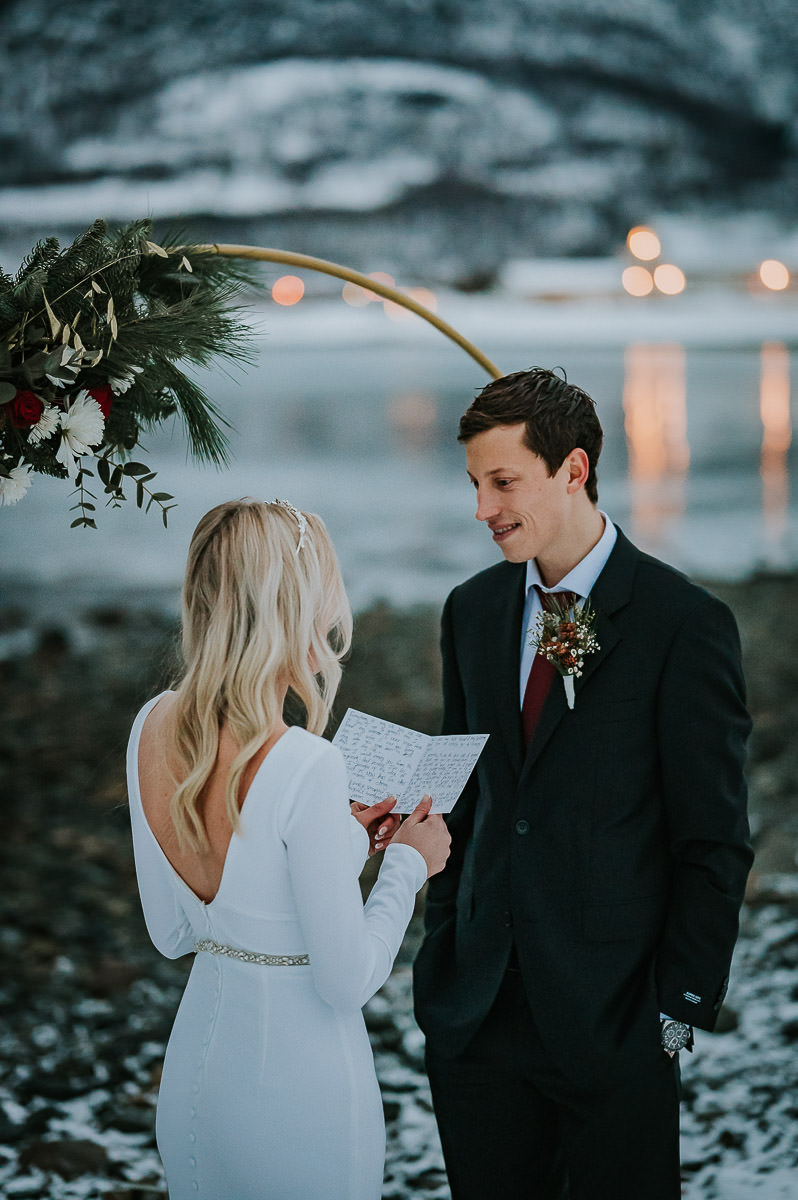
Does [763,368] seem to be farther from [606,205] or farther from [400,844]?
[400,844]

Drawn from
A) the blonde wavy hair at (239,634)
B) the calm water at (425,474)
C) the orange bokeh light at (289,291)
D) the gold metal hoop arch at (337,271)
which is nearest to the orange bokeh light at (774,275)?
the calm water at (425,474)

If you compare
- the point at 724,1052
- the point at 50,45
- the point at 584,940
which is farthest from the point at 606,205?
the point at 584,940

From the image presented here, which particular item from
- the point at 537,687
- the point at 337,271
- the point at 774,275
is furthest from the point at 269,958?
the point at 774,275

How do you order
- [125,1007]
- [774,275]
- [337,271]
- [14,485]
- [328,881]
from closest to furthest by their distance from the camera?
[328,881], [14,485], [337,271], [125,1007], [774,275]

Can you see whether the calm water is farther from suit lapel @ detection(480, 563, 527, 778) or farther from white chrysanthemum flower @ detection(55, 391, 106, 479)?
white chrysanthemum flower @ detection(55, 391, 106, 479)

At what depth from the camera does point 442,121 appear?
2114cm

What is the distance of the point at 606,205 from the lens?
2092 centimetres

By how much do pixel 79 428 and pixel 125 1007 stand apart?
307 centimetres

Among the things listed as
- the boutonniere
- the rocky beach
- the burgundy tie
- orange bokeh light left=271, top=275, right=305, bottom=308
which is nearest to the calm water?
the rocky beach

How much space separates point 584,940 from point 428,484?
26.4 metres

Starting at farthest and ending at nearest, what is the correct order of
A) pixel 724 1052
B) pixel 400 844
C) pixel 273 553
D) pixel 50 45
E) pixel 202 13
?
pixel 202 13, pixel 50 45, pixel 724 1052, pixel 400 844, pixel 273 553

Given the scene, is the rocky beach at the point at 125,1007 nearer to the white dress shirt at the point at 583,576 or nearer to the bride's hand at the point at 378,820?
the bride's hand at the point at 378,820

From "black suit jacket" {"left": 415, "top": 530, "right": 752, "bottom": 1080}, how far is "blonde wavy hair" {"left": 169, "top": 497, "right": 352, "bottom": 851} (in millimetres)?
581

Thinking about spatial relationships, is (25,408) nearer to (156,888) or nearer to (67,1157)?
(156,888)
